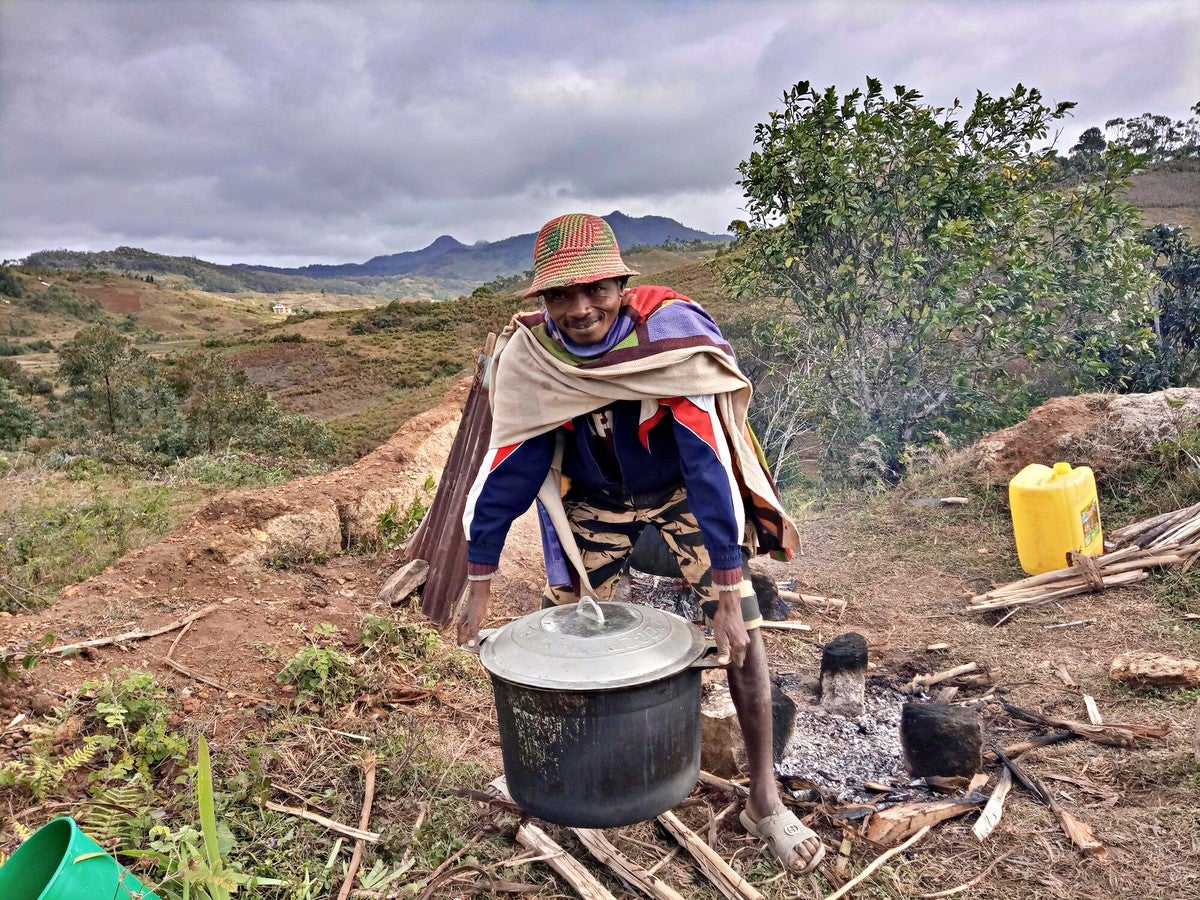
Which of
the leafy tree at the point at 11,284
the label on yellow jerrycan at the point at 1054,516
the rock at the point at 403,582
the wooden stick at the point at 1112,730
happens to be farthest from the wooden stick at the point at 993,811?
the leafy tree at the point at 11,284

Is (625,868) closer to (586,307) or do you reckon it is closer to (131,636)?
(586,307)

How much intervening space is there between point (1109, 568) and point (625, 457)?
3792mm

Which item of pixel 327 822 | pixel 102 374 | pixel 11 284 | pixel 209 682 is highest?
pixel 11 284

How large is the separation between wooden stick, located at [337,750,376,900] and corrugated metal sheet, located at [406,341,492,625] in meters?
1.62

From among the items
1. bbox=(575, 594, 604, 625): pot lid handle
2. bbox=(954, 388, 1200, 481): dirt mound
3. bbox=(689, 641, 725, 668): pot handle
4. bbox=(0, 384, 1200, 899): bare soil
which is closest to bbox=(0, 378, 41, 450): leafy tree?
bbox=(0, 384, 1200, 899): bare soil

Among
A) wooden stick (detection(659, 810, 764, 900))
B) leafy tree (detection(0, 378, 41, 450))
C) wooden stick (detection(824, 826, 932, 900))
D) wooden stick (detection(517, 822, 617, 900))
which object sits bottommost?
wooden stick (detection(824, 826, 932, 900))

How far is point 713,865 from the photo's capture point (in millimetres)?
2441

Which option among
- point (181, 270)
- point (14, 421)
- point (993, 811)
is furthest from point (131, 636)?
point (181, 270)

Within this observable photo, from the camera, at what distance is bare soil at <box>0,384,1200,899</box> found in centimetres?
248

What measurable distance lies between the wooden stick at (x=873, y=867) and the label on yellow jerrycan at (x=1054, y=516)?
2841 millimetres

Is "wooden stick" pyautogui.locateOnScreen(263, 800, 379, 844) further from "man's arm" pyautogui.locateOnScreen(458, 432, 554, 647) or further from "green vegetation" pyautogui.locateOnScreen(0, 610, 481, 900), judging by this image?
"man's arm" pyautogui.locateOnScreen(458, 432, 554, 647)

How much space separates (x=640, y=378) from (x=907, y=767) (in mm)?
2047

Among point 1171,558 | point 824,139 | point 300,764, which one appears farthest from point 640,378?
point 824,139

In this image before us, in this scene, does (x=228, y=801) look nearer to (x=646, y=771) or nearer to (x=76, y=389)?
(x=646, y=771)
